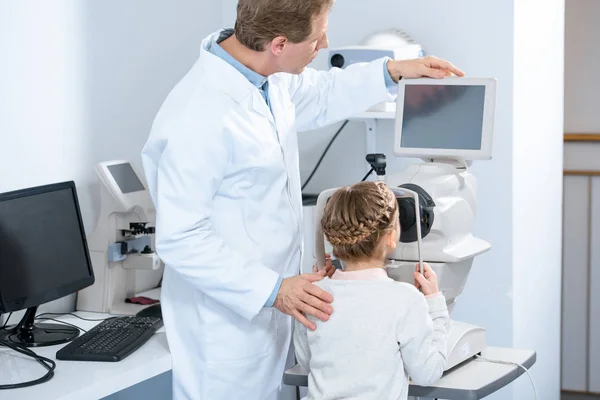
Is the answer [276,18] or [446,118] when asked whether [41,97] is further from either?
[446,118]

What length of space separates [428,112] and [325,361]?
0.61 m

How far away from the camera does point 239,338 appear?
5.79 feet

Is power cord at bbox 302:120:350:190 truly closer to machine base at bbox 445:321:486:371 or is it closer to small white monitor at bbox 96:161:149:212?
small white monitor at bbox 96:161:149:212

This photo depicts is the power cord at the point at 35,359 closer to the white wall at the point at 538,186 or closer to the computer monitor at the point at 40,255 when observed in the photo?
the computer monitor at the point at 40,255

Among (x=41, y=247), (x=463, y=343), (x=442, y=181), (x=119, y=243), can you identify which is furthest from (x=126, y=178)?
(x=463, y=343)

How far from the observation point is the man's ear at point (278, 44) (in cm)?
166

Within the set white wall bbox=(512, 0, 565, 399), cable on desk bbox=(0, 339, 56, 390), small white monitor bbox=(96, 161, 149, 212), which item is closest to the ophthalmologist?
cable on desk bbox=(0, 339, 56, 390)

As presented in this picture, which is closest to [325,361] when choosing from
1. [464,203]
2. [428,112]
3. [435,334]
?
[435,334]

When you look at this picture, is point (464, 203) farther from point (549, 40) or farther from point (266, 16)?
point (549, 40)

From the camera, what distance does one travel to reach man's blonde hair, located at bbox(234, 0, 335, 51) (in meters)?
1.61

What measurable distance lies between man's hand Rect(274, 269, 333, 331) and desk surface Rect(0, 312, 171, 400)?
36 centimetres

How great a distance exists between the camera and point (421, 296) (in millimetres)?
1571

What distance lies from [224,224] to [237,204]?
0.05 meters

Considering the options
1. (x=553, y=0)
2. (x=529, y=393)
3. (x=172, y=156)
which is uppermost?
(x=553, y=0)
